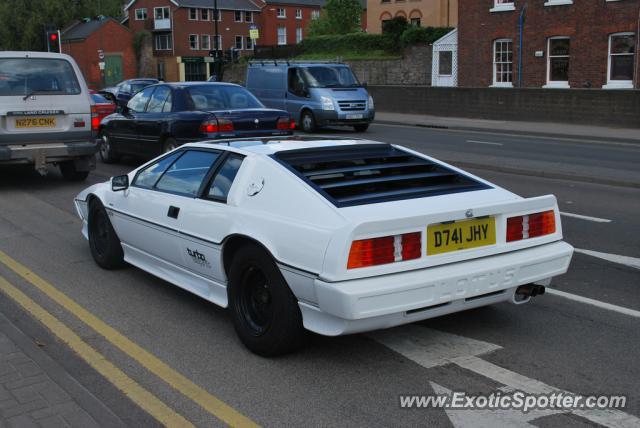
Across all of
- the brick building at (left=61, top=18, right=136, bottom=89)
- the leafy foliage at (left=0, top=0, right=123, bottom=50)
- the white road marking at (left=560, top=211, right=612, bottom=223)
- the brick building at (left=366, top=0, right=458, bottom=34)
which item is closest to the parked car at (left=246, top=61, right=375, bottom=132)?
the white road marking at (left=560, top=211, right=612, bottom=223)

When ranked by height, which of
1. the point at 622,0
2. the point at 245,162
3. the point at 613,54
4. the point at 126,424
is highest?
the point at 622,0

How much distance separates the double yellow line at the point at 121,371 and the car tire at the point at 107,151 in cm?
868

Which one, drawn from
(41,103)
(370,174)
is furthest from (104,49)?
(370,174)

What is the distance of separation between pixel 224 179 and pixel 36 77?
773 centimetres

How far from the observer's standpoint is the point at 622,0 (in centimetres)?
3027

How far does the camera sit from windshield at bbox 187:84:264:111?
13.3 m

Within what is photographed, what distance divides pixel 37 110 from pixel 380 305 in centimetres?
915

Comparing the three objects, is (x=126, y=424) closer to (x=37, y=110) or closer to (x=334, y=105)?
(x=37, y=110)

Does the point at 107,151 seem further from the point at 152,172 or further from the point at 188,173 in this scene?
the point at 188,173

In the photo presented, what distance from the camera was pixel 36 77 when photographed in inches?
478

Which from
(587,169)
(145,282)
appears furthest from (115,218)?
(587,169)

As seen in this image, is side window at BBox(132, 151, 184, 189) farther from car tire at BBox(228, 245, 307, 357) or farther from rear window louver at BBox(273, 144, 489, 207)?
car tire at BBox(228, 245, 307, 357)

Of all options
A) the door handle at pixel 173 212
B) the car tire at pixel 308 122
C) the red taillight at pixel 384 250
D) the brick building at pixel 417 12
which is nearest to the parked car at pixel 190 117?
the door handle at pixel 173 212

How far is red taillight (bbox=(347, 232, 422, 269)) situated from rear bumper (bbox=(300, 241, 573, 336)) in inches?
3.8
